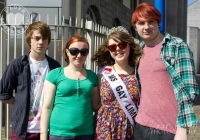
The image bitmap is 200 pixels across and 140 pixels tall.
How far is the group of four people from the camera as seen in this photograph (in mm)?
3013

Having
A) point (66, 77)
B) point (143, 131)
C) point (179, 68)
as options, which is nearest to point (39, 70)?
point (66, 77)

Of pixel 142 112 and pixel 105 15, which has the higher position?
pixel 105 15

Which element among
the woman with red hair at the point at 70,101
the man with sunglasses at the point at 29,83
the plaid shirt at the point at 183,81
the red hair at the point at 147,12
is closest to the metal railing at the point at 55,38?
the man with sunglasses at the point at 29,83

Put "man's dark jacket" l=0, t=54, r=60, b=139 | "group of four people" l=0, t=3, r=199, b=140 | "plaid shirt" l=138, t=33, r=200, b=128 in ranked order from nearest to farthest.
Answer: "plaid shirt" l=138, t=33, r=200, b=128, "group of four people" l=0, t=3, r=199, b=140, "man's dark jacket" l=0, t=54, r=60, b=139

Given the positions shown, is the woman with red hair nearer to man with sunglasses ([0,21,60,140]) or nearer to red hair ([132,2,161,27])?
man with sunglasses ([0,21,60,140])

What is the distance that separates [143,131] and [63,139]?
0.70 meters

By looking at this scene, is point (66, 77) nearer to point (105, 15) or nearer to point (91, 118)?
point (91, 118)

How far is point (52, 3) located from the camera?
10875mm

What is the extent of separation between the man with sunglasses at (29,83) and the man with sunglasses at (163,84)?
Answer: 94 cm

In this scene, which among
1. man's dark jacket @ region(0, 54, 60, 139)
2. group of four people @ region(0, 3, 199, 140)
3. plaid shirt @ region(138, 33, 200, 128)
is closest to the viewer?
plaid shirt @ region(138, 33, 200, 128)

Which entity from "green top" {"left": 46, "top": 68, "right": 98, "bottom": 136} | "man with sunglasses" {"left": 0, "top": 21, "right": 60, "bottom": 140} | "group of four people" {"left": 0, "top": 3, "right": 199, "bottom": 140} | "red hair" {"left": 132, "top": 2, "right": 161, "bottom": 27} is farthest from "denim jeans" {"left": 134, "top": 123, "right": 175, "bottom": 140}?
"man with sunglasses" {"left": 0, "top": 21, "right": 60, "bottom": 140}

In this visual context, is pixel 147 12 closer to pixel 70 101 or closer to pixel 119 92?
pixel 119 92

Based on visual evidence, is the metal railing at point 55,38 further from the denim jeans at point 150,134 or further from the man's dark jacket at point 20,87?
the denim jeans at point 150,134

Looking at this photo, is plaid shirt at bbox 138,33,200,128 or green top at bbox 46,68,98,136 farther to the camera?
green top at bbox 46,68,98,136
